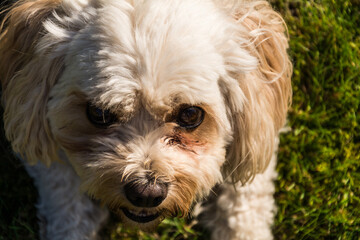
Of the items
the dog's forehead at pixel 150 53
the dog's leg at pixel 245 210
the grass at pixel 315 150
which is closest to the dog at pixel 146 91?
the dog's forehead at pixel 150 53

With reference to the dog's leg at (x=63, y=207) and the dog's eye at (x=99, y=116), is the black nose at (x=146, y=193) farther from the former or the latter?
the dog's leg at (x=63, y=207)

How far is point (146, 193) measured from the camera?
2674 millimetres

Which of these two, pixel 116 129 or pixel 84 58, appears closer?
pixel 84 58

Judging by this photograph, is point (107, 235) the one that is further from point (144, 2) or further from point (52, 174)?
point (144, 2)

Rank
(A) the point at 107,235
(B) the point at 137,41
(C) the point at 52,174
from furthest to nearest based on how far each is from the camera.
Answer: (A) the point at 107,235
(C) the point at 52,174
(B) the point at 137,41

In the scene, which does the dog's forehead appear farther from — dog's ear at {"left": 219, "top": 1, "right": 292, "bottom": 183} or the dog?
dog's ear at {"left": 219, "top": 1, "right": 292, "bottom": 183}

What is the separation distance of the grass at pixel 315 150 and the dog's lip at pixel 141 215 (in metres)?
0.95

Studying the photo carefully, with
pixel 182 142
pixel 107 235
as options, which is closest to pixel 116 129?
pixel 182 142

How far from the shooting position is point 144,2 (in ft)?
8.41

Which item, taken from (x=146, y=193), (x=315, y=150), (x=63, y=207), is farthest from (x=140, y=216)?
(x=315, y=150)

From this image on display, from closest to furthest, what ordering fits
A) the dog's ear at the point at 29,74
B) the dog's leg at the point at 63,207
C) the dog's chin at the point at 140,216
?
1. the dog's ear at the point at 29,74
2. the dog's chin at the point at 140,216
3. the dog's leg at the point at 63,207

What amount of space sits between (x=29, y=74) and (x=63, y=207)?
1273 mm

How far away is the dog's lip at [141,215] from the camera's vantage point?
3.02 m

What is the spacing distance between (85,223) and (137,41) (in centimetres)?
183
